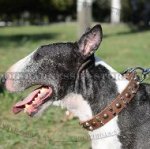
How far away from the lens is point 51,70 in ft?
13.8

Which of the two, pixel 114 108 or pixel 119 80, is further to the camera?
pixel 119 80

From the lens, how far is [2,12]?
136 feet

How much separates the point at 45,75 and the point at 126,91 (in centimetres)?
63

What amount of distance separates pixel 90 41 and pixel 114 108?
0.53m

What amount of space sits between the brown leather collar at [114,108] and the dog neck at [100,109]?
0.03 metres

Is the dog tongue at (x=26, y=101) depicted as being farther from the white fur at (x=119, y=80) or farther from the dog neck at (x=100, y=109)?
the white fur at (x=119, y=80)

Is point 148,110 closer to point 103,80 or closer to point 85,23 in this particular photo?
point 103,80

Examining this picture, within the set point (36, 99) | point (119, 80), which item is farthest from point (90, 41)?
point (36, 99)

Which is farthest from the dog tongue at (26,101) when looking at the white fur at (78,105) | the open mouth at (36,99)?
the white fur at (78,105)

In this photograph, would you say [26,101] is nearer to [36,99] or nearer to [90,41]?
[36,99]

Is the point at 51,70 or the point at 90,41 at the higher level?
the point at 90,41

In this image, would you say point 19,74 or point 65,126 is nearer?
point 19,74

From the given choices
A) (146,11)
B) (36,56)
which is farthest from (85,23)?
(36,56)

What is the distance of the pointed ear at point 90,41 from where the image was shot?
407 cm
